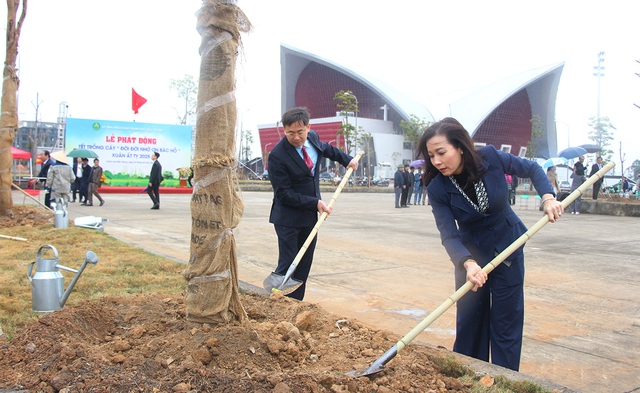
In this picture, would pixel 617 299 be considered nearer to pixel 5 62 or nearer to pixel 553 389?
pixel 553 389

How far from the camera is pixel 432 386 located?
99.0 inches

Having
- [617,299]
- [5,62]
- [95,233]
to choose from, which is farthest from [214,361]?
[5,62]

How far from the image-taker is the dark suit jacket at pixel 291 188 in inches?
162

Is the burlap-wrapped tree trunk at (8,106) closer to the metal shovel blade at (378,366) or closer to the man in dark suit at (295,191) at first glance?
the man in dark suit at (295,191)

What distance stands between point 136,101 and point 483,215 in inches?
1125

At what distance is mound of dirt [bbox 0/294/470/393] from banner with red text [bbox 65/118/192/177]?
Answer: 78.0 ft

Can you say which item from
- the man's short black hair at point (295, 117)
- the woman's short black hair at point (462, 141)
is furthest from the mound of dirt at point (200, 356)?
the man's short black hair at point (295, 117)

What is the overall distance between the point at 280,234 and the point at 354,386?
1970 mm

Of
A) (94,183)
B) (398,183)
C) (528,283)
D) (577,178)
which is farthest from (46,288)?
(577,178)

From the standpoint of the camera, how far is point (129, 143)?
1043 inches

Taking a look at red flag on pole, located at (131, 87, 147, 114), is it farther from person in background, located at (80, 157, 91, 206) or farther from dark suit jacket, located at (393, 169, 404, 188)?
dark suit jacket, located at (393, 169, 404, 188)

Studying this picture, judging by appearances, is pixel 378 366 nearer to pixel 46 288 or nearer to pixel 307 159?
pixel 307 159

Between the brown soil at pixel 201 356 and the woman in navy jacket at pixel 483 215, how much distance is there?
0.38m

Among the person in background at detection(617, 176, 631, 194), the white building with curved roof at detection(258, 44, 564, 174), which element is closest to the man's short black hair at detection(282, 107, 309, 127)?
the person in background at detection(617, 176, 631, 194)
